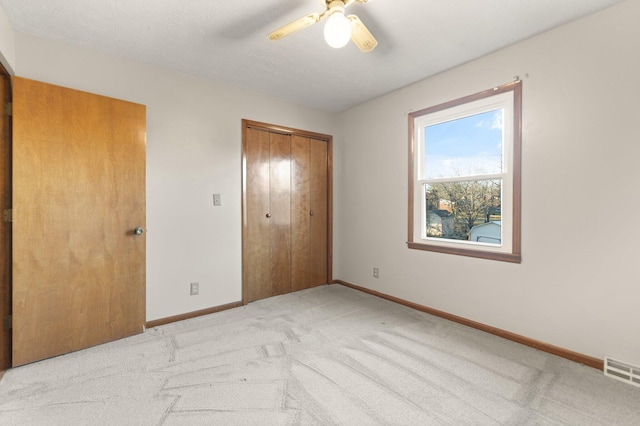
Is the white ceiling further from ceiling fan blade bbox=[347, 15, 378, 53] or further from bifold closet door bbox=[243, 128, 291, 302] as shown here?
bifold closet door bbox=[243, 128, 291, 302]

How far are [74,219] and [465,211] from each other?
3.39 metres

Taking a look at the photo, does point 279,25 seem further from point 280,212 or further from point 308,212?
point 308,212

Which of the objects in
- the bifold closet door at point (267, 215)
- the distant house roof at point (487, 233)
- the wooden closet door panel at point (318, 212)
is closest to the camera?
the distant house roof at point (487, 233)

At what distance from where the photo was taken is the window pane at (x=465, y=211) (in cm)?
267

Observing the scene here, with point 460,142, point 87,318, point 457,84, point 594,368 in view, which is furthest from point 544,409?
point 87,318

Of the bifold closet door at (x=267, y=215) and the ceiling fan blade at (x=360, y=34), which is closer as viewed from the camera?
the ceiling fan blade at (x=360, y=34)

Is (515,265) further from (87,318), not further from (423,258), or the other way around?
(87,318)

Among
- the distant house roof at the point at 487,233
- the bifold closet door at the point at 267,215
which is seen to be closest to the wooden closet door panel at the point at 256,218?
the bifold closet door at the point at 267,215

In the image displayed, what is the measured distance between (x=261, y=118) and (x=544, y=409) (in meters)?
3.49

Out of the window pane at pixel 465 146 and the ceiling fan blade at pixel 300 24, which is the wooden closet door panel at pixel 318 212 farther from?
the ceiling fan blade at pixel 300 24

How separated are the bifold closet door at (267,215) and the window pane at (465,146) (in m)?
1.73

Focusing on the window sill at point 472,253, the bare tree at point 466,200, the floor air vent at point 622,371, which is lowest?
the floor air vent at point 622,371

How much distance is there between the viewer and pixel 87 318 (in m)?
2.33

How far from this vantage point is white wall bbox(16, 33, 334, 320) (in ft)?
8.21
